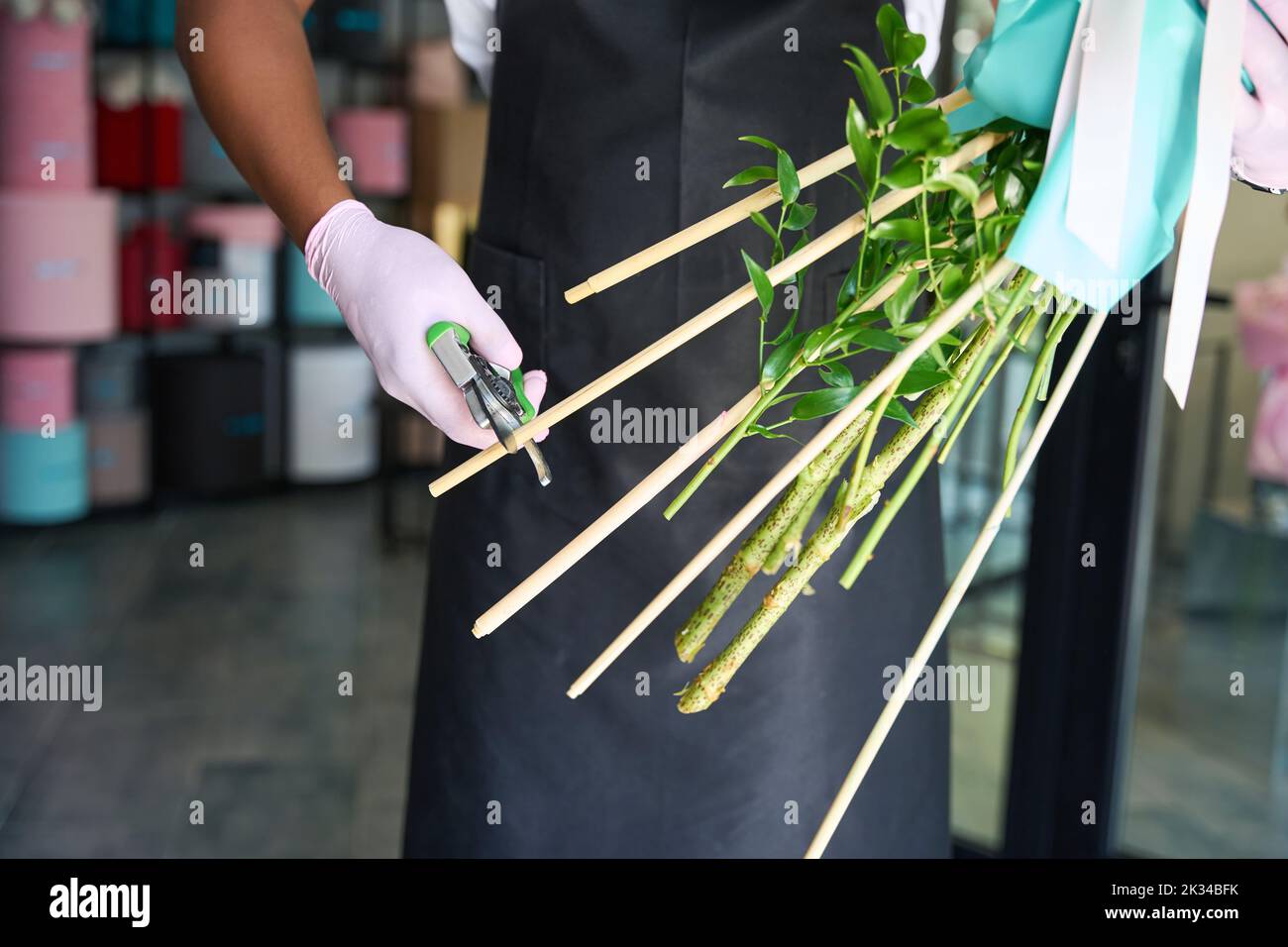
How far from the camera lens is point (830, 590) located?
1.04 meters

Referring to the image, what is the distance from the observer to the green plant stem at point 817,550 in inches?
27.8

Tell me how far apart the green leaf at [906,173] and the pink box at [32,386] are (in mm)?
3560

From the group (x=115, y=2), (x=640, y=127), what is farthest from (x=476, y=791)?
(x=115, y=2)

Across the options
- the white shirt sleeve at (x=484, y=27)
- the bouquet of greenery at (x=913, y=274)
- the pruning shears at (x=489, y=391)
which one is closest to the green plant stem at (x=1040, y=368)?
the bouquet of greenery at (x=913, y=274)

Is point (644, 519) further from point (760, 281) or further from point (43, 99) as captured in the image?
point (43, 99)

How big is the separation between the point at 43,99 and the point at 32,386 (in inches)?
31.3

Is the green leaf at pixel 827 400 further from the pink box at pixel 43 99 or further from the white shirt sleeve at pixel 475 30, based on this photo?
the pink box at pixel 43 99

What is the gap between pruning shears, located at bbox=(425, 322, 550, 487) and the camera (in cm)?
69

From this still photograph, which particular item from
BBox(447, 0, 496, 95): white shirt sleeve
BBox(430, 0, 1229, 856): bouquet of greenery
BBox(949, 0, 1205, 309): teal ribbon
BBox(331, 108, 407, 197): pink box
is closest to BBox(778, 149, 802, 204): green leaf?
BBox(430, 0, 1229, 856): bouquet of greenery

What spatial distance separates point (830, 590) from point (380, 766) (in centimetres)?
174

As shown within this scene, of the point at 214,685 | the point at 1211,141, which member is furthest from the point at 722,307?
the point at 214,685

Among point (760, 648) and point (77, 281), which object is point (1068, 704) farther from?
point (77, 281)

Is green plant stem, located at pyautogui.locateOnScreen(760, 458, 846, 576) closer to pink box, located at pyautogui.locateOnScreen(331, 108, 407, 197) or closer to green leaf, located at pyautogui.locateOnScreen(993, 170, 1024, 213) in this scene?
green leaf, located at pyautogui.locateOnScreen(993, 170, 1024, 213)

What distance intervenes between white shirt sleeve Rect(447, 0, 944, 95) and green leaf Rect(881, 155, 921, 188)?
47 centimetres
